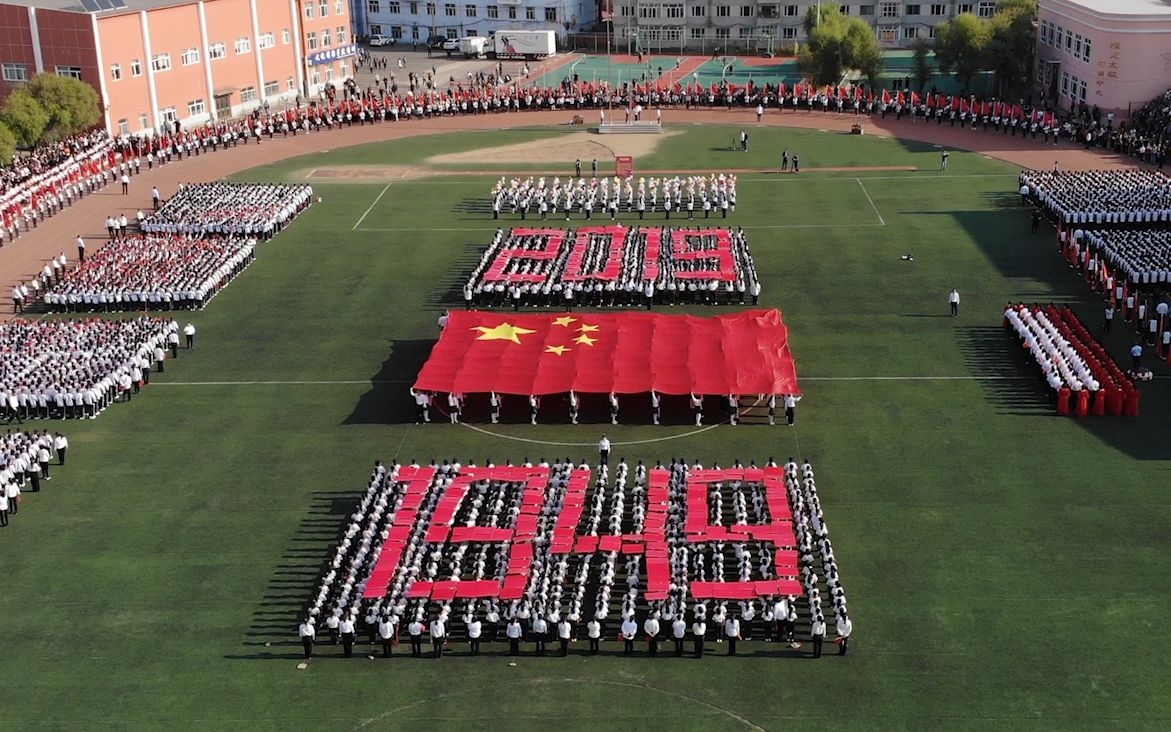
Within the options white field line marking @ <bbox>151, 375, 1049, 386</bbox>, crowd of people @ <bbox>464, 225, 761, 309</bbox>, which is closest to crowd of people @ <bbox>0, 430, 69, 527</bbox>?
white field line marking @ <bbox>151, 375, 1049, 386</bbox>

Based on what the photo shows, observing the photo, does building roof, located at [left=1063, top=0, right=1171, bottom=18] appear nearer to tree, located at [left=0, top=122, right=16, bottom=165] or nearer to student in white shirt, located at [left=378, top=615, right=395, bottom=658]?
tree, located at [left=0, top=122, right=16, bottom=165]

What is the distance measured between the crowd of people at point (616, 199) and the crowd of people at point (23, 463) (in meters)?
33.3

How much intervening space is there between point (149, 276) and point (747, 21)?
277 feet

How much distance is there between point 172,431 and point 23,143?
5059cm

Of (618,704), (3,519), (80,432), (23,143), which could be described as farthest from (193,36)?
(618,704)

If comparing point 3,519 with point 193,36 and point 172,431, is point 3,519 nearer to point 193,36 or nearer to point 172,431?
point 172,431

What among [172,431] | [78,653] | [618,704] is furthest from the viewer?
[172,431]

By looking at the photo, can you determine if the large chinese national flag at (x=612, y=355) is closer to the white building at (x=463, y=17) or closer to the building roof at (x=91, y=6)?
the building roof at (x=91, y=6)

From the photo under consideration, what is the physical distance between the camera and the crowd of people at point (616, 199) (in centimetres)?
7250

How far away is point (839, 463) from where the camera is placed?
42812 millimetres

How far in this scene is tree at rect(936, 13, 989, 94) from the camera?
101 m

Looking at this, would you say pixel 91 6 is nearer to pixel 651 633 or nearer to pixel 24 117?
pixel 24 117

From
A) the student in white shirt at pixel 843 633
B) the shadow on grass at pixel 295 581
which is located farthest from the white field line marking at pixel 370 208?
the student in white shirt at pixel 843 633

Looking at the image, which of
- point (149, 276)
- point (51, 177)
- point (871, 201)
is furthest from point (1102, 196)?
point (51, 177)
